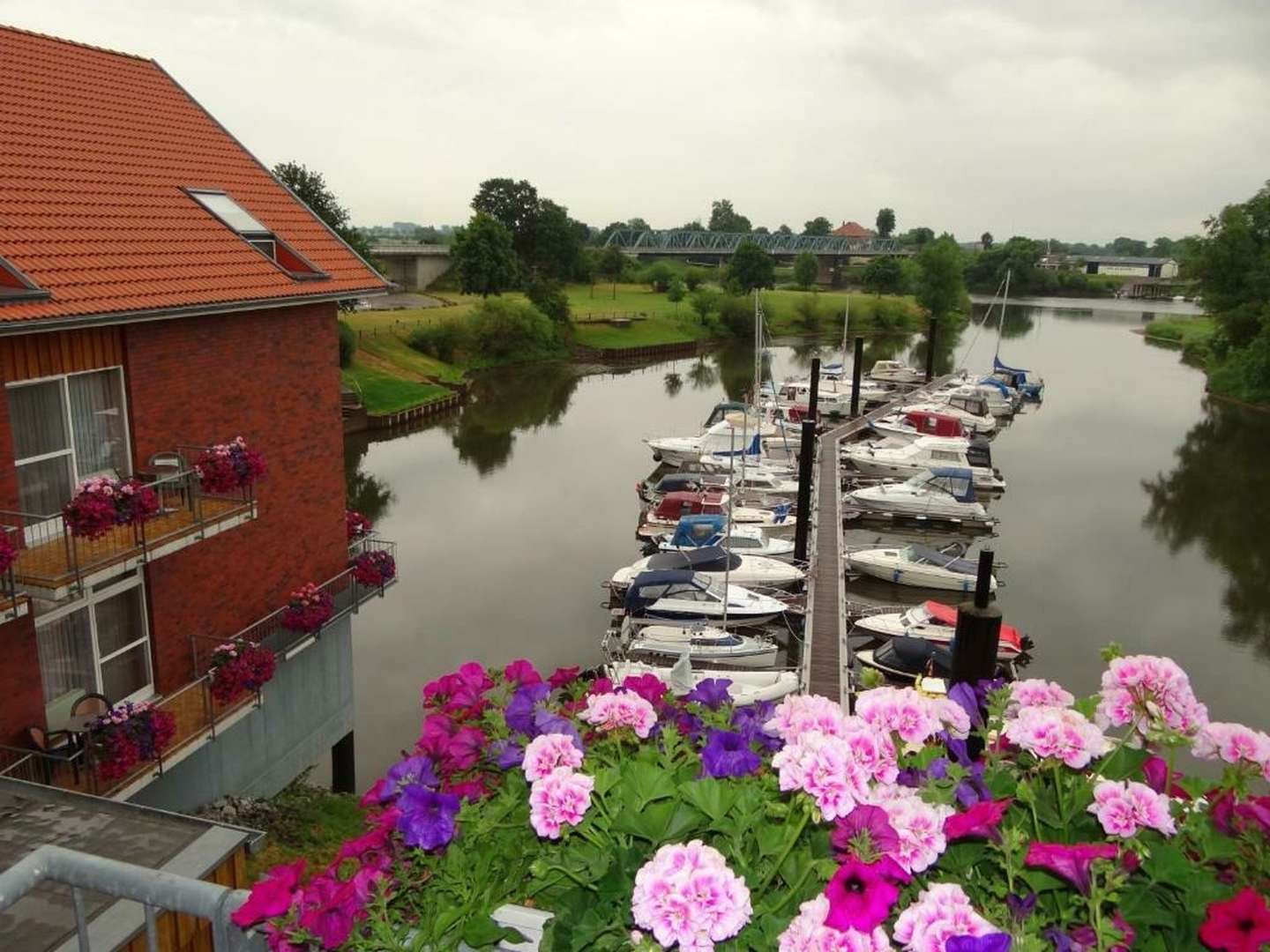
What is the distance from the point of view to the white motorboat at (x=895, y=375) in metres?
56.6

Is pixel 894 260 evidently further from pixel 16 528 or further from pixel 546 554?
pixel 16 528

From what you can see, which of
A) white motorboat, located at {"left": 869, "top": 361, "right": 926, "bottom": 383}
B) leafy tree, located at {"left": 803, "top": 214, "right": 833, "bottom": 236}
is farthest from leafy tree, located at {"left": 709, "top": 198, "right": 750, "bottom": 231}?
white motorboat, located at {"left": 869, "top": 361, "right": 926, "bottom": 383}

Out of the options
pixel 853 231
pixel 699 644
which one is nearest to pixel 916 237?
pixel 853 231

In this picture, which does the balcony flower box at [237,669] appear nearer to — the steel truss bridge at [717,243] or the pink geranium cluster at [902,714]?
the pink geranium cluster at [902,714]

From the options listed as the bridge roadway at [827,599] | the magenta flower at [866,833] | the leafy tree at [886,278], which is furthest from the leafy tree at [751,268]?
the magenta flower at [866,833]

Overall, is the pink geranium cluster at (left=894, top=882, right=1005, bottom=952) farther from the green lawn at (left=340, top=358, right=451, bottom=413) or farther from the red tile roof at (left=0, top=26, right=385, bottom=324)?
the green lawn at (left=340, top=358, right=451, bottom=413)

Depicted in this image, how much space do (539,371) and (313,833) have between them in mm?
51340

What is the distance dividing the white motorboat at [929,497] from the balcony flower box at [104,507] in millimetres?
24653

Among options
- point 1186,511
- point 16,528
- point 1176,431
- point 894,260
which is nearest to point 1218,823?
point 16,528

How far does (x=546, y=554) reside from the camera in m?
26.3

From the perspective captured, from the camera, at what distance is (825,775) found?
2.73m

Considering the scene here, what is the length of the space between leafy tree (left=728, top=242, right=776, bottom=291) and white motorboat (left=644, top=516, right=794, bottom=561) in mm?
72280

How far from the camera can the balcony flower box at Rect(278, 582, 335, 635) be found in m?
12.2

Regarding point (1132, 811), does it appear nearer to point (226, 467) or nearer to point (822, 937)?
point (822, 937)
